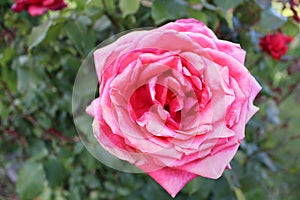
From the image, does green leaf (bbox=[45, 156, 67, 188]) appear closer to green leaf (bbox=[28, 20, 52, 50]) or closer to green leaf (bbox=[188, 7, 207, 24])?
green leaf (bbox=[28, 20, 52, 50])

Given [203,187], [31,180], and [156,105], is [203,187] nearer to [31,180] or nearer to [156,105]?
[31,180]

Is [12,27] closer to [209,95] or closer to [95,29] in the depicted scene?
[95,29]

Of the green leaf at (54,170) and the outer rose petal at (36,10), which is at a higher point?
the outer rose petal at (36,10)

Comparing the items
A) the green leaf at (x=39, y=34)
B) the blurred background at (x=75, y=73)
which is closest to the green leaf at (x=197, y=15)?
the blurred background at (x=75, y=73)

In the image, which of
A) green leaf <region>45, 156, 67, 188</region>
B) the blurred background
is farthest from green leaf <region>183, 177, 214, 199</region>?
green leaf <region>45, 156, 67, 188</region>

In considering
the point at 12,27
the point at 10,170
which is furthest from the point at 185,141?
the point at 10,170

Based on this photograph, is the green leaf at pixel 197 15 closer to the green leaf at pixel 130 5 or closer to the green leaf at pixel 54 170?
the green leaf at pixel 130 5
